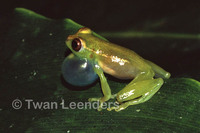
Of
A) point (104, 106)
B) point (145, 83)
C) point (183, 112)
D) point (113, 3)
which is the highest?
point (113, 3)

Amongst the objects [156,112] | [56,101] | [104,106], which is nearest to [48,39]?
[56,101]

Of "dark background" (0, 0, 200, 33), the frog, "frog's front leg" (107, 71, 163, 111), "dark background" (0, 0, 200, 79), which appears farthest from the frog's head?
"dark background" (0, 0, 200, 33)

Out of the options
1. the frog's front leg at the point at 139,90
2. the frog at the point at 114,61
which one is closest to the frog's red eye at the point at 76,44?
the frog at the point at 114,61

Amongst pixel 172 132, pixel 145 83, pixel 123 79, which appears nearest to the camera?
pixel 172 132

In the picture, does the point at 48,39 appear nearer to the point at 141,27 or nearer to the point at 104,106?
the point at 104,106

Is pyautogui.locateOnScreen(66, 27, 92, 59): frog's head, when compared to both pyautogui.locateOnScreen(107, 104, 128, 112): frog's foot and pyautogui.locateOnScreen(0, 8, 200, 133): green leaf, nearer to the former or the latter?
pyautogui.locateOnScreen(0, 8, 200, 133): green leaf

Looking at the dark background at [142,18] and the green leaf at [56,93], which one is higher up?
the dark background at [142,18]

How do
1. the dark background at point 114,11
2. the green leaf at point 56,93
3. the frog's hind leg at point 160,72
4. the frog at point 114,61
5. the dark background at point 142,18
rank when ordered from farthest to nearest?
the dark background at point 114,11
the dark background at point 142,18
the frog's hind leg at point 160,72
the frog at point 114,61
the green leaf at point 56,93

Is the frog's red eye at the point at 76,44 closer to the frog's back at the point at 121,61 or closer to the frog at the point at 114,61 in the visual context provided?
the frog at the point at 114,61
